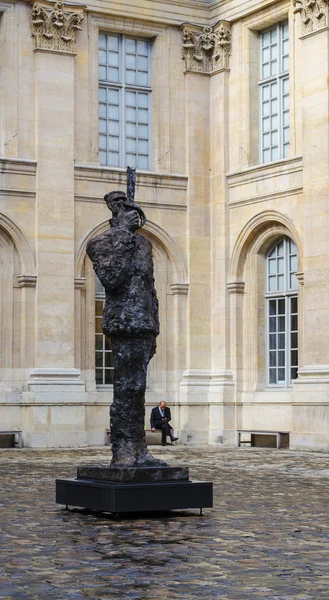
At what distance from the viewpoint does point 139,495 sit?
1149cm

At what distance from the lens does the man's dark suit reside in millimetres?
27184

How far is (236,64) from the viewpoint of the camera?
28547 mm

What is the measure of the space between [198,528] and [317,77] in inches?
644

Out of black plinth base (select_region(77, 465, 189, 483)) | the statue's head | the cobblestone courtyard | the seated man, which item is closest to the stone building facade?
the seated man

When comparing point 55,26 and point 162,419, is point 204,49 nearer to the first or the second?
point 55,26

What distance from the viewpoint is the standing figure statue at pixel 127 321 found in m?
12.3

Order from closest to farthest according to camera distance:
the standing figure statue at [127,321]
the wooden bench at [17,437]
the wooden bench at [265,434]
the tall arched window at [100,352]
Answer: the standing figure statue at [127,321] < the wooden bench at [265,434] < the wooden bench at [17,437] < the tall arched window at [100,352]

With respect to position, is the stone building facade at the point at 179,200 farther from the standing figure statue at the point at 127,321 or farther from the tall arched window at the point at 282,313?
the standing figure statue at the point at 127,321

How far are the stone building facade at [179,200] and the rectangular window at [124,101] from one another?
0.04 meters

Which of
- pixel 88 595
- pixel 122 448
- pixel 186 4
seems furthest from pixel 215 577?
pixel 186 4

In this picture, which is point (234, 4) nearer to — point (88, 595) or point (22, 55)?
point (22, 55)

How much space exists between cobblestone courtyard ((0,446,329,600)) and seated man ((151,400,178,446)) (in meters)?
11.1

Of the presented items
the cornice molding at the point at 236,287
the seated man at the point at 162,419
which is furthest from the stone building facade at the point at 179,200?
the seated man at the point at 162,419

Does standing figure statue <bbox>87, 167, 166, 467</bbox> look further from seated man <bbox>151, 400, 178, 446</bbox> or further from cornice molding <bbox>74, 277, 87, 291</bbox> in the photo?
cornice molding <bbox>74, 277, 87, 291</bbox>
